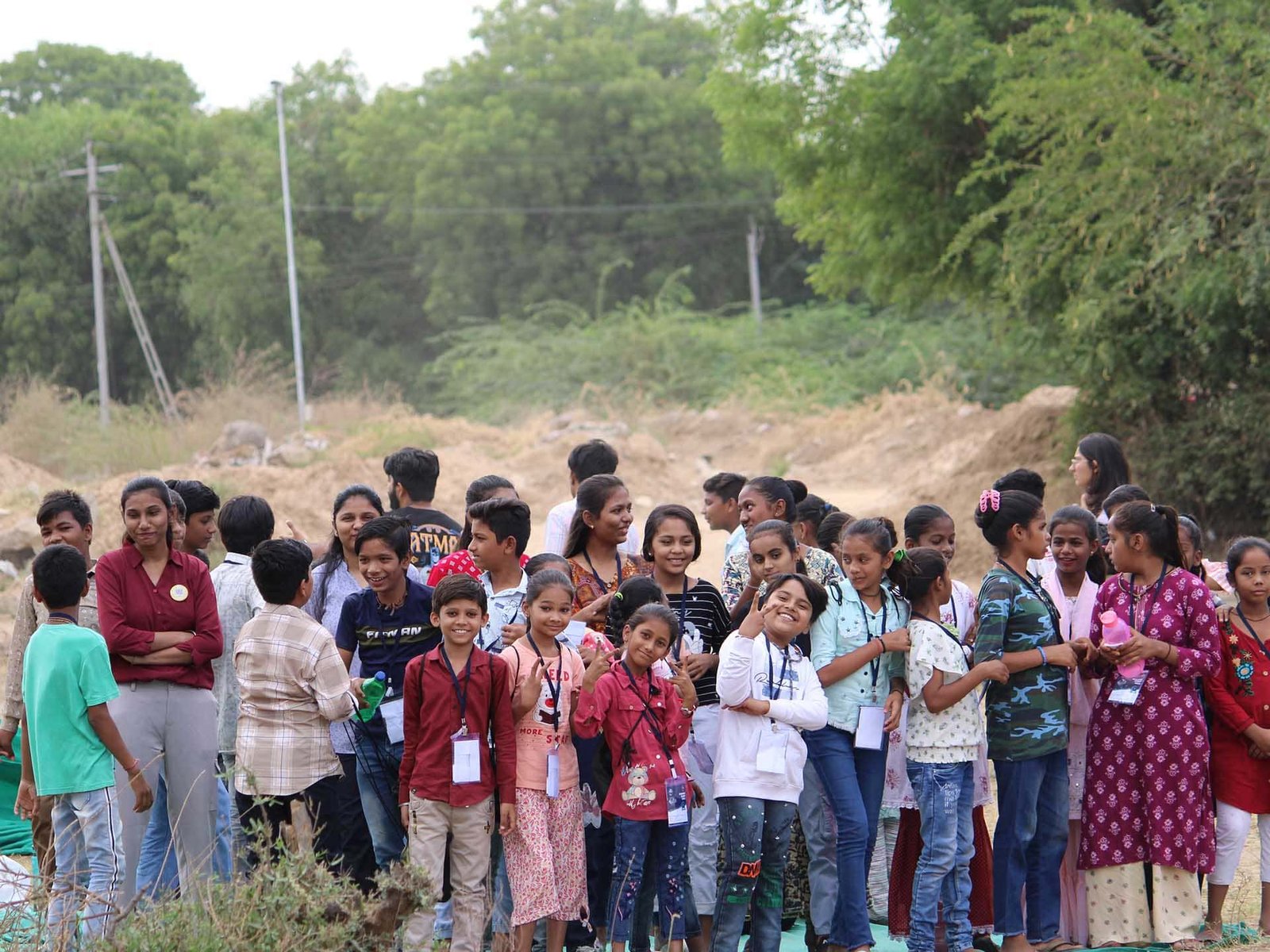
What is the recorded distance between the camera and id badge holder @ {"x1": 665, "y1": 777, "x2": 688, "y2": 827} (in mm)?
4895

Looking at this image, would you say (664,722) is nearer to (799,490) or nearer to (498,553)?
(498,553)

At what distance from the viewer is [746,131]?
18766 mm

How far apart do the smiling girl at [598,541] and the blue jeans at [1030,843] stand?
1.62 meters

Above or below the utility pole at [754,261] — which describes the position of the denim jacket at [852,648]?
below

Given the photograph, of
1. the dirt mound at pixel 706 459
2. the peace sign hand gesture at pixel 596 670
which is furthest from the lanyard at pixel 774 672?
the dirt mound at pixel 706 459

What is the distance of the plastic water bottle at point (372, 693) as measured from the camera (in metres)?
5.08

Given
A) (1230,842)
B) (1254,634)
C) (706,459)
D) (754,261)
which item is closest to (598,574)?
(1254,634)

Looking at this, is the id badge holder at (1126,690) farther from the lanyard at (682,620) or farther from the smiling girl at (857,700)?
the lanyard at (682,620)

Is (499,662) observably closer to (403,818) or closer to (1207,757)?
(403,818)

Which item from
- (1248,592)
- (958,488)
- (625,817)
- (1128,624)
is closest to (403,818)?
(625,817)

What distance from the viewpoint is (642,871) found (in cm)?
501

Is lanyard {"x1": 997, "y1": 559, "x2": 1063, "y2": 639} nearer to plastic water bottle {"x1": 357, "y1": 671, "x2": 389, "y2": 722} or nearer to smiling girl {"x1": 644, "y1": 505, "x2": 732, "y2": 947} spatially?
smiling girl {"x1": 644, "y1": 505, "x2": 732, "y2": 947}

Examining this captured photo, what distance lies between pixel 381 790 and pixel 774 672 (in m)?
1.54

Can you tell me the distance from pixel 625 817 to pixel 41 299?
42.0 meters
